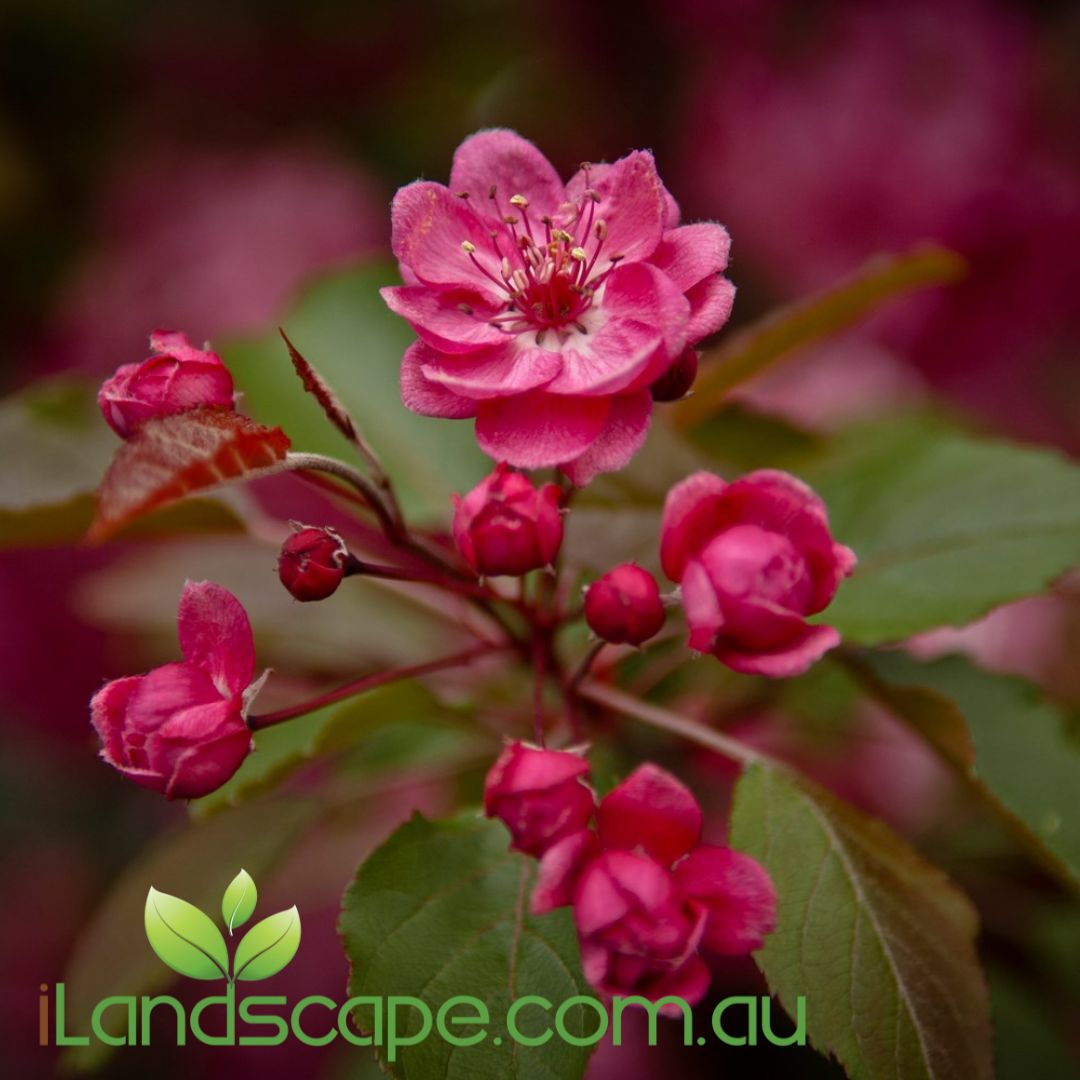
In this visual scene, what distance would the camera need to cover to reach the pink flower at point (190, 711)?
1.86 feet

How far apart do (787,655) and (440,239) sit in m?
0.33

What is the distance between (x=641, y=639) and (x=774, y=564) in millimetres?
83

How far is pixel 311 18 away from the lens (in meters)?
1.94

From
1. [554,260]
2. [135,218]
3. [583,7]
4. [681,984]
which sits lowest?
[681,984]

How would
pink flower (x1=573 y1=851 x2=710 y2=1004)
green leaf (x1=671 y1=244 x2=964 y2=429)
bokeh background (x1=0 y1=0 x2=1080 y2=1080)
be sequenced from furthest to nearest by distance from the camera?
bokeh background (x1=0 y1=0 x2=1080 y2=1080), green leaf (x1=671 y1=244 x2=964 y2=429), pink flower (x1=573 y1=851 x2=710 y2=1004)

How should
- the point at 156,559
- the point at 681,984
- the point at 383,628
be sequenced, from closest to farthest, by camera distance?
the point at 681,984 < the point at 383,628 < the point at 156,559

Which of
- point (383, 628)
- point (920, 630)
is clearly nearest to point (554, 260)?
point (920, 630)

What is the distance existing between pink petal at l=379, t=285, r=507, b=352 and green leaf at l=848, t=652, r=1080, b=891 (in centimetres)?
34

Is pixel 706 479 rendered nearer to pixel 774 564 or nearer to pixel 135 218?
pixel 774 564

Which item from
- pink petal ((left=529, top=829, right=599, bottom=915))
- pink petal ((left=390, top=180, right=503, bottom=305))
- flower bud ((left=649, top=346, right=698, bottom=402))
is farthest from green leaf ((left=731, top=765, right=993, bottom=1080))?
pink petal ((left=390, top=180, right=503, bottom=305))

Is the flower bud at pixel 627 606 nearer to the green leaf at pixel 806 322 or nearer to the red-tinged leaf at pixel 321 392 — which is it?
the red-tinged leaf at pixel 321 392

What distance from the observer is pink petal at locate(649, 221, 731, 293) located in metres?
0.65

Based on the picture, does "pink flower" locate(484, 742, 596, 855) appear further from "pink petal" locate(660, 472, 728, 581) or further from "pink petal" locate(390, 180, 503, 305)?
"pink petal" locate(390, 180, 503, 305)

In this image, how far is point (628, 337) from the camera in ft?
2.13
